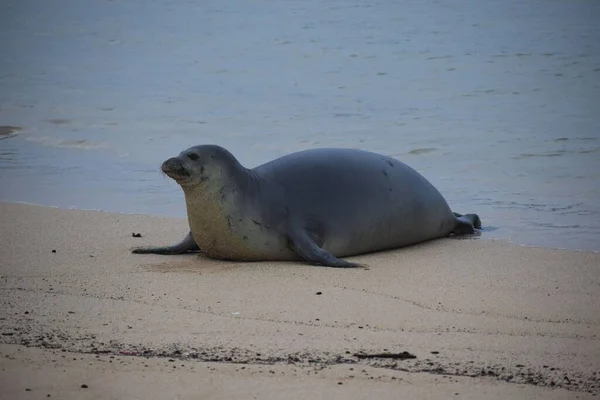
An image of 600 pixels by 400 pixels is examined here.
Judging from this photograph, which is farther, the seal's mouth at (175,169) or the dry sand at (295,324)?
the seal's mouth at (175,169)

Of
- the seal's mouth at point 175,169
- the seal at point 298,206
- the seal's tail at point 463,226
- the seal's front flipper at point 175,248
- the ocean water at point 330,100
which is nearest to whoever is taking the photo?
the seal's mouth at point 175,169

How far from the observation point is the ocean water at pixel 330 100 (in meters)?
8.98

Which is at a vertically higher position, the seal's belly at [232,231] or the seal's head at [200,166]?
the seal's head at [200,166]

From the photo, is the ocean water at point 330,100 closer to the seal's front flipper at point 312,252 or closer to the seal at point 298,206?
the seal at point 298,206

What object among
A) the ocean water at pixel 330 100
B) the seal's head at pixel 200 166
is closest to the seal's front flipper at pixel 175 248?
the seal's head at pixel 200 166

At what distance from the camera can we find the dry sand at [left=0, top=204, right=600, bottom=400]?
12.7 feet

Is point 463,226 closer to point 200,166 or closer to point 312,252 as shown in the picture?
point 312,252

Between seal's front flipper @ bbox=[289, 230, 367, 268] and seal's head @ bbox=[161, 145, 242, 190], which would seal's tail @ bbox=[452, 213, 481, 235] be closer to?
seal's front flipper @ bbox=[289, 230, 367, 268]

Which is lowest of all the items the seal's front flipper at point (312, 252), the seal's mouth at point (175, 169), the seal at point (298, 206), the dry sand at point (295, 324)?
the dry sand at point (295, 324)

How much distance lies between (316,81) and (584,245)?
35.0ft

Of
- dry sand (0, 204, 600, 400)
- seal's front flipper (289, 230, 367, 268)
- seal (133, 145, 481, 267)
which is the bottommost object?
dry sand (0, 204, 600, 400)

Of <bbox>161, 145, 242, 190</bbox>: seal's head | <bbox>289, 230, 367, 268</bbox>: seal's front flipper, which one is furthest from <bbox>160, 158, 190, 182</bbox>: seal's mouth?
<bbox>289, 230, 367, 268</bbox>: seal's front flipper

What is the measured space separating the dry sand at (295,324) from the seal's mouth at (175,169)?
→ 1.52 ft

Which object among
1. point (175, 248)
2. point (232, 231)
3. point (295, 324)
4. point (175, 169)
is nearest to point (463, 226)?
point (232, 231)
